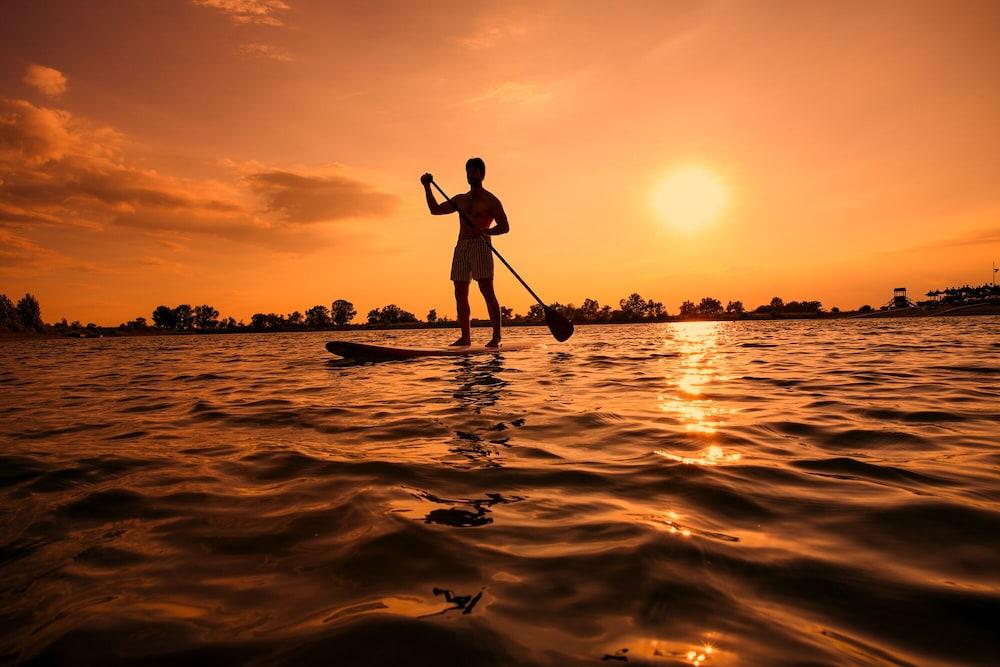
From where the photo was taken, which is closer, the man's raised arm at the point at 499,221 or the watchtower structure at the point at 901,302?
the man's raised arm at the point at 499,221

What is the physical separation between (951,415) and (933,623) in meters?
3.66

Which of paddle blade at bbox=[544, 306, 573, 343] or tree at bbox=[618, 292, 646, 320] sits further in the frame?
tree at bbox=[618, 292, 646, 320]

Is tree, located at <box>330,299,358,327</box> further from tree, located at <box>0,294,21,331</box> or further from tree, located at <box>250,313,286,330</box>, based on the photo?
tree, located at <box>0,294,21,331</box>

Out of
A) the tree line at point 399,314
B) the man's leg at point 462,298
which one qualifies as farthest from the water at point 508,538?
the tree line at point 399,314

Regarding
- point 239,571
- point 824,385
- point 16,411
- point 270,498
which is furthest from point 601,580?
point 16,411

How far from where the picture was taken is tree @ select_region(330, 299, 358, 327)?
144m

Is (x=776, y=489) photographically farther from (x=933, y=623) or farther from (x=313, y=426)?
(x=313, y=426)

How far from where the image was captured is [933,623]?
52.7 inches

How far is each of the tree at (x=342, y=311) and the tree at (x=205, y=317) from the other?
102 feet

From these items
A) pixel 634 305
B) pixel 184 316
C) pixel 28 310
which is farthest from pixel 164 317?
pixel 634 305

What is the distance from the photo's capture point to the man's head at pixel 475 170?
10039mm

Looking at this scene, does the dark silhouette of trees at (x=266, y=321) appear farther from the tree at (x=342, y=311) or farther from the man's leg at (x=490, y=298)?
the man's leg at (x=490, y=298)

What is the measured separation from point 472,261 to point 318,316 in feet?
476

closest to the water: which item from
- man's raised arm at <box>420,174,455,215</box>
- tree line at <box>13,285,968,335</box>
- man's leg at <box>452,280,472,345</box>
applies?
man's leg at <box>452,280,472,345</box>
